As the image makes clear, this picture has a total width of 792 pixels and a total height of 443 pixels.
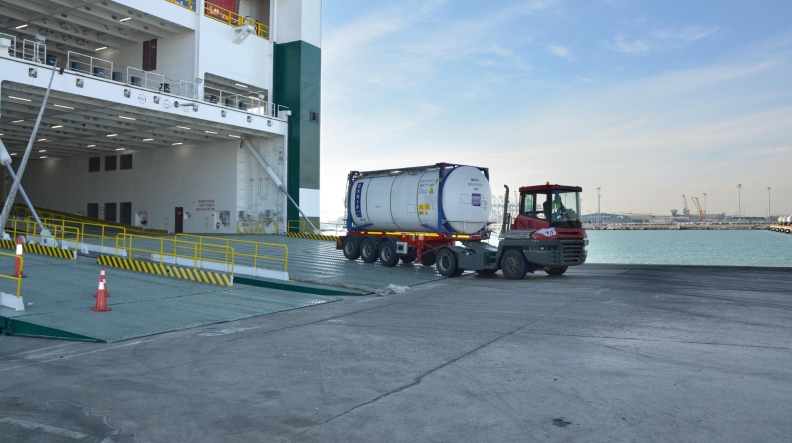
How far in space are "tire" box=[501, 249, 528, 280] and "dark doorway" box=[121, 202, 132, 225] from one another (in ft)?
112

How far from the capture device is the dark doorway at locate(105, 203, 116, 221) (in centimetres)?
4444

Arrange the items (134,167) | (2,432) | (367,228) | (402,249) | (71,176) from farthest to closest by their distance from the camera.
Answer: (71,176) → (134,167) → (367,228) → (402,249) → (2,432)

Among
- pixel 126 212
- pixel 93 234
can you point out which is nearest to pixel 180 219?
pixel 126 212

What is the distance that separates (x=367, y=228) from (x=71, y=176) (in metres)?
35.9

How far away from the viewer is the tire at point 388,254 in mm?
21312

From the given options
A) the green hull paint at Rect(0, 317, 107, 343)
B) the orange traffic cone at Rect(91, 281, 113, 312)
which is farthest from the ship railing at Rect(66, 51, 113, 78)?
the green hull paint at Rect(0, 317, 107, 343)

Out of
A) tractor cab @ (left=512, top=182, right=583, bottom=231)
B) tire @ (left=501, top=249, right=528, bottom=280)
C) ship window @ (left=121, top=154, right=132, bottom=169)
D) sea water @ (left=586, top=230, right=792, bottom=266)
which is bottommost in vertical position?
sea water @ (left=586, top=230, right=792, bottom=266)

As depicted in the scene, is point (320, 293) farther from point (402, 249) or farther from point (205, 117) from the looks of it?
point (205, 117)

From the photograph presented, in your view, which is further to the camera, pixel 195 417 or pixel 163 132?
pixel 163 132

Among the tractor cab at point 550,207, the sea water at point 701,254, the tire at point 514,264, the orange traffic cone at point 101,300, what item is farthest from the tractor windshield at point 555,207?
the sea water at point 701,254

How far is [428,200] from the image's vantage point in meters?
19.9

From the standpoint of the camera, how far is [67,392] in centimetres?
648

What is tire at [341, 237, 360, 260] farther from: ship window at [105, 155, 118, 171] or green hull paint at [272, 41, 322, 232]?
ship window at [105, 155, 118, 171]

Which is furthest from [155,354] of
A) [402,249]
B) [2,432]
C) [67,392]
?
[402,249]
